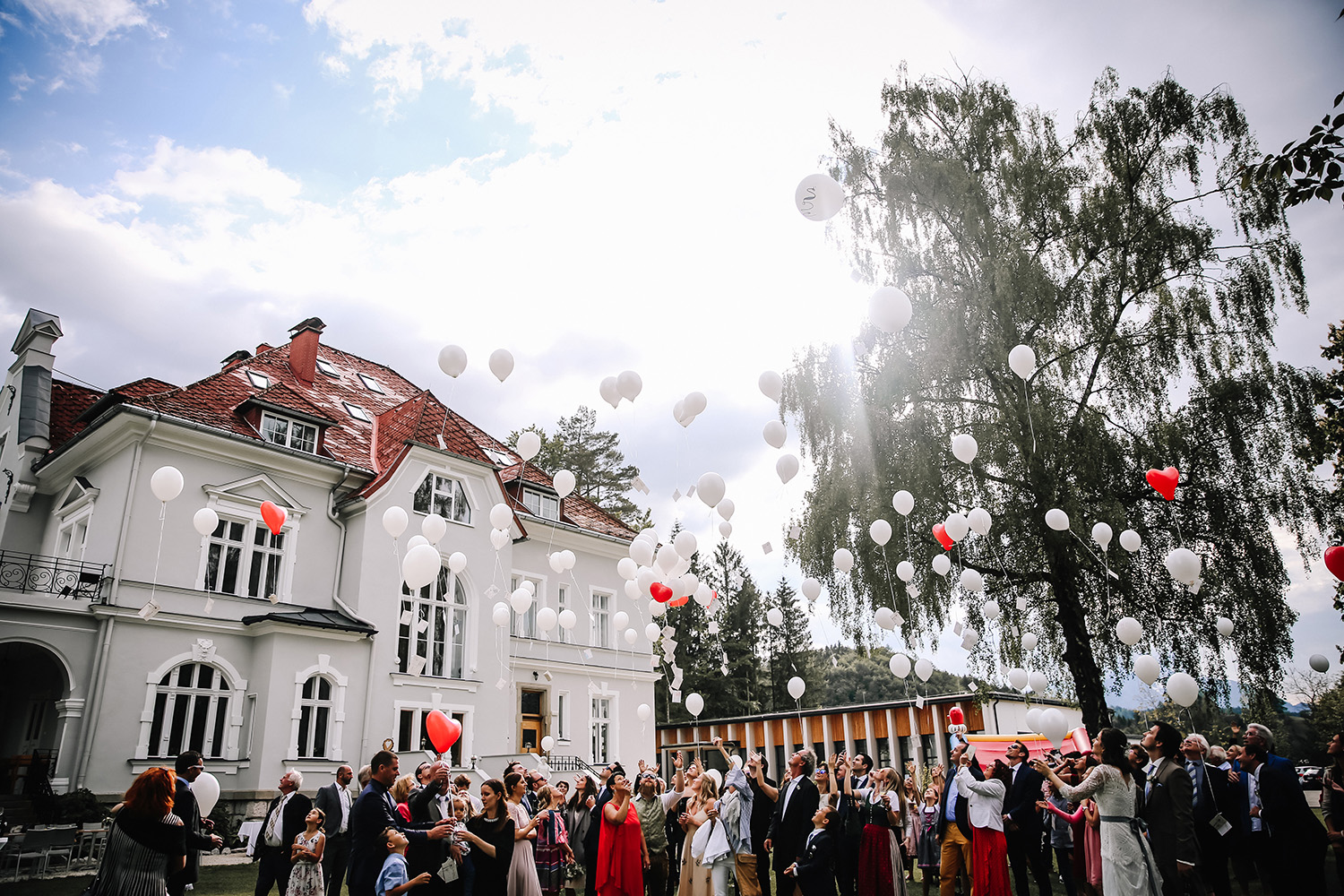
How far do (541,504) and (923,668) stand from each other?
14.0 m

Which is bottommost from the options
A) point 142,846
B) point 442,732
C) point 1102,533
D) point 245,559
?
point 142,846

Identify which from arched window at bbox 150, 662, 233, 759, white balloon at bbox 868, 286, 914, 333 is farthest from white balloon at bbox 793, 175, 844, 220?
arched window at bbox 150, 662, 233, 759

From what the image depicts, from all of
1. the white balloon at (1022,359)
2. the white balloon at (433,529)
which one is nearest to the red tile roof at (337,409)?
the white balloon at (433,529)

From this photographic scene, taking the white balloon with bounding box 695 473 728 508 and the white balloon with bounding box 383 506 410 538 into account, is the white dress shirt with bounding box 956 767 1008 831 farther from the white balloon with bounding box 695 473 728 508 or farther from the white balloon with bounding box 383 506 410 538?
the white balloon with bounding box 383 506 410 538

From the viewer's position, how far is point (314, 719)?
643 inches

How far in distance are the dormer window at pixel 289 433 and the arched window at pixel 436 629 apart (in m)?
4.27

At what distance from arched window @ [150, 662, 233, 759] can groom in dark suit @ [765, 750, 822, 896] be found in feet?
41.7

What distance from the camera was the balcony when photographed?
47.8 feet

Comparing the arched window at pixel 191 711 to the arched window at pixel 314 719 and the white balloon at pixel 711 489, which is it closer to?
the arched window at pixel 314 719

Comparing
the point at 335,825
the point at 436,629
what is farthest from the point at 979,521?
the point at 436,629

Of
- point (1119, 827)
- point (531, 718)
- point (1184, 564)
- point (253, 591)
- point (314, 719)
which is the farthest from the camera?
point (531, 718)

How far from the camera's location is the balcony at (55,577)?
1455cm

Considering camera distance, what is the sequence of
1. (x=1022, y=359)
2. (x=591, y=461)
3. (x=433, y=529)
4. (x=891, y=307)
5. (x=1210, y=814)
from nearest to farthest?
(x=1210, y=814)
(x=891, y=307)
(x=1022, y=359)
(x=433, y=529)
(x=591, y=461)

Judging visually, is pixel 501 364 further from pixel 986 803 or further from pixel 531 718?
pixel 531 718
